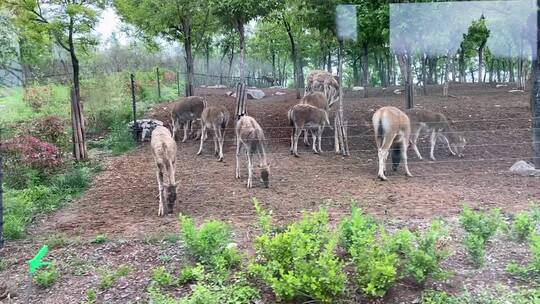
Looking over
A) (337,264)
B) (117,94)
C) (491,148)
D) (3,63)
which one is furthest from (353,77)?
(337,264)

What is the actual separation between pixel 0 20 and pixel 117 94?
27.5 ft

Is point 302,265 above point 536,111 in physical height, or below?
below

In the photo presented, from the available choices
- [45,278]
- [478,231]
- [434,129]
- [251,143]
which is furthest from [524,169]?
[45,278]

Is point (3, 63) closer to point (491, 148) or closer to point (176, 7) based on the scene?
point (176, 7)

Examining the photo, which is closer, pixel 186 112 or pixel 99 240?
pixel 99 240

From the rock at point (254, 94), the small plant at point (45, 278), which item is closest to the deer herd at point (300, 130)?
the small plant at point (45, 278)

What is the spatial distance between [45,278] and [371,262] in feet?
10.8

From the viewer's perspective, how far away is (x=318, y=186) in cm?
849

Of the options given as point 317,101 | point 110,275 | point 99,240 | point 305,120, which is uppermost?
point 317,101

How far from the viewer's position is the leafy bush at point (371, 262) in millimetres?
4473

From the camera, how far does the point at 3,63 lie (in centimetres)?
873

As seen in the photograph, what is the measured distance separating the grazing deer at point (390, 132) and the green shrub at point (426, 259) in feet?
14.3

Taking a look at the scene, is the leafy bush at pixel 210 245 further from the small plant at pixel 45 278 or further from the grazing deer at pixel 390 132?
the grazing deer at pixel 390 132

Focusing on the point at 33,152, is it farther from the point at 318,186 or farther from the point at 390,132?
the point at 390,132
